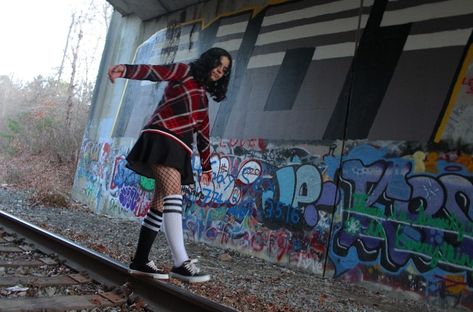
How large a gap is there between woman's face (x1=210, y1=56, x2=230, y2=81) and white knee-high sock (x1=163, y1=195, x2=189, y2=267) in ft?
3.17

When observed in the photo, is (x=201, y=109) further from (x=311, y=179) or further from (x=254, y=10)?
(x=254, y=10)

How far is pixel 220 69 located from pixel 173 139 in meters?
0.68

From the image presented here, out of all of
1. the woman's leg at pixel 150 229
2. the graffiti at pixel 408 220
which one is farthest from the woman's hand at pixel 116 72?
the graffiti at pixel 408 220

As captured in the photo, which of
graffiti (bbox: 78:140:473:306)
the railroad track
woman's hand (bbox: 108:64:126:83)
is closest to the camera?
the railroad track

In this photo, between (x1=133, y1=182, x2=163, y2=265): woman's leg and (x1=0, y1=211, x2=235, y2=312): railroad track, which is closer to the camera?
(x1=0, y1=211, x2=235, y2=312): railroad track

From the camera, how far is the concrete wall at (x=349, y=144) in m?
5.63

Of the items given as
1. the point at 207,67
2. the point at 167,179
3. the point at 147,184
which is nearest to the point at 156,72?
the point at 207,67

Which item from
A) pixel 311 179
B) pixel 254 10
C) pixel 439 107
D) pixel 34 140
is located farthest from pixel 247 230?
pixel 34 140

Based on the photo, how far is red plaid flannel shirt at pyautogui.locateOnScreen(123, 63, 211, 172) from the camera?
11.0 feet

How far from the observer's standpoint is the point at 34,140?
22.3 m

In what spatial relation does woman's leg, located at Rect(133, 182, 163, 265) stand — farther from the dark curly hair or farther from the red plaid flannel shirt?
the dark curly hair

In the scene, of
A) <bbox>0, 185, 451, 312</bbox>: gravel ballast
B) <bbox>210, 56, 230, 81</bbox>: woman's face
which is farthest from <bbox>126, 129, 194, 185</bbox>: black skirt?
<bbox>0, 185, 451, 312</bbox>: gravel ballast

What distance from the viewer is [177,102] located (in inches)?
135

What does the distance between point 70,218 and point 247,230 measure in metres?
4.12
